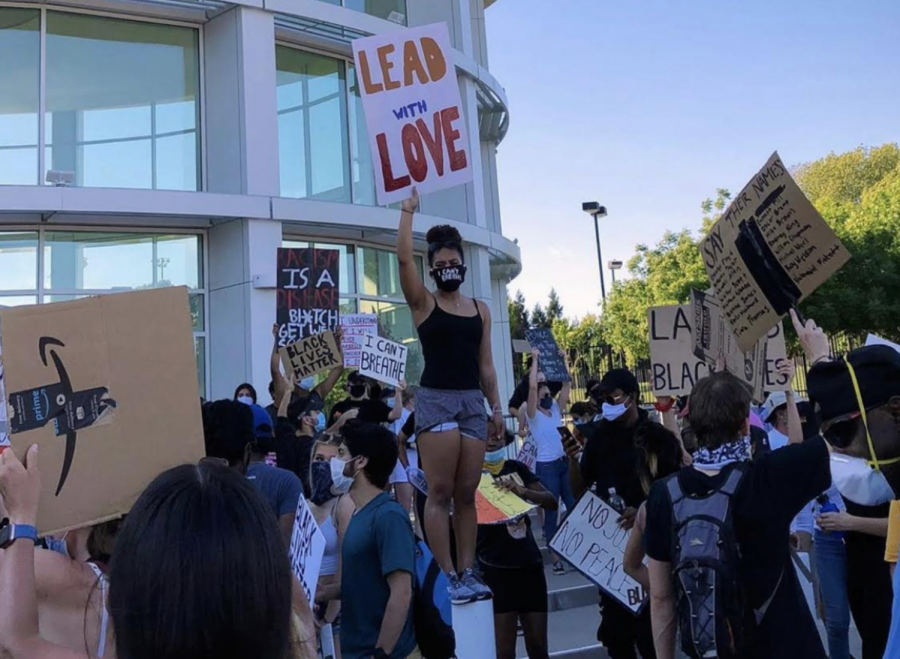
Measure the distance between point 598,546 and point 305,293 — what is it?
6.25 m

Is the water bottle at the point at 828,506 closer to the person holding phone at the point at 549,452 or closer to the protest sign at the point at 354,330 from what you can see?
the person holding phone at the point at 549,452

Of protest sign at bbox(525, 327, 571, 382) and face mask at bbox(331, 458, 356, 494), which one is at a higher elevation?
protest sign at bbox(525, 327, 571, 382)

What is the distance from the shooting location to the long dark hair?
1.18m

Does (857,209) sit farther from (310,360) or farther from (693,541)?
(693,541)

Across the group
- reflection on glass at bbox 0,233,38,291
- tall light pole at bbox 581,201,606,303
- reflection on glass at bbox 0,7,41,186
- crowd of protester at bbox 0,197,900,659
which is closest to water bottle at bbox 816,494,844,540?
crowd of protester at bbox 0,197,900,659

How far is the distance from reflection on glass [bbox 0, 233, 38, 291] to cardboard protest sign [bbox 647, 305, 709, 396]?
1095 cm

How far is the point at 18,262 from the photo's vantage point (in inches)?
527

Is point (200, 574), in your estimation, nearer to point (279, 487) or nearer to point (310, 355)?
point (279, 487)

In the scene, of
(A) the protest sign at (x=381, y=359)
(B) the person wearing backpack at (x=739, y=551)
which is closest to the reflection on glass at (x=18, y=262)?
(A) the protest sign at (x=381, y=359)

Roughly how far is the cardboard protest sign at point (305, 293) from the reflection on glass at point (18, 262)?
548 cm

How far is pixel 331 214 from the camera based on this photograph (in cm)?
1479

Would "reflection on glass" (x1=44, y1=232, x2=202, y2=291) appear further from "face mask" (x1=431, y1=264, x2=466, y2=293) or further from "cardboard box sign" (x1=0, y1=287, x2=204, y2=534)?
"cardboard box sign" (x1=0, y1=287, x2=204, y2=534)

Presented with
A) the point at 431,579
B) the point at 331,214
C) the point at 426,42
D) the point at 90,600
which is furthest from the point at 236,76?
the point at 90,600

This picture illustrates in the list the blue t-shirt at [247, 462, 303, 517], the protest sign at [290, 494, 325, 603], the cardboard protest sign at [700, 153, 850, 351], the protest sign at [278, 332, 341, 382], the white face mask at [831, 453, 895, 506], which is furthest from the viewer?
the protest sign at [278, 332, 341, 382]
